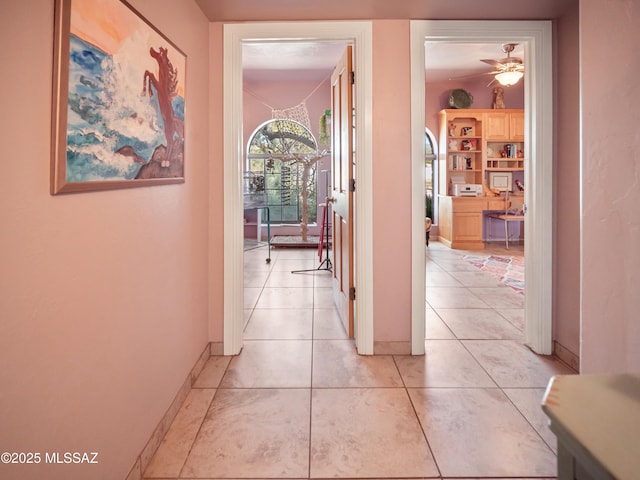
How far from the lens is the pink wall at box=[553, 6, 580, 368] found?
8.14 feet

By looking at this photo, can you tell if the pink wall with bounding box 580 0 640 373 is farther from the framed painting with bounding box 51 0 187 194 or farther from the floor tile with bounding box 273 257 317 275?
the floor tile with bounding box 273 257 317 275

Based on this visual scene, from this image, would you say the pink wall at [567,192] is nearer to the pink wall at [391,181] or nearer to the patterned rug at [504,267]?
the pink wall at [391,181]

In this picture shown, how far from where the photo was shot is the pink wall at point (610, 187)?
43.1 inches

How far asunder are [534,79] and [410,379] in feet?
6.77

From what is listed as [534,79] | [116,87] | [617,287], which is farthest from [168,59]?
[534,79]

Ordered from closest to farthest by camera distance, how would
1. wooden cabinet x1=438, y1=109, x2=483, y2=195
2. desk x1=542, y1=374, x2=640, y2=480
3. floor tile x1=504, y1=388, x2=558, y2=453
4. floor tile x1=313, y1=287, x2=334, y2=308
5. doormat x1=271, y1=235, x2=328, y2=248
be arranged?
desk x1=542, y1=374, x2=640, y2=480
floor tile x1=504, y1=388, x2=558, y2=453
floor tile x1=313, y1=287, x2=334, y2=308
doormat x1=271, y1=235, x2=328, y2=248
wooden cabinet x1=438, y1=109, x2=483, y2=195

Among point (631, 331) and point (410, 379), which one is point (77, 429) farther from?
point (410, 379)

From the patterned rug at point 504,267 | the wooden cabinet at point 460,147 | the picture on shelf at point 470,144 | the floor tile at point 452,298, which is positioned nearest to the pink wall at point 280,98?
the wooden cabinet at point 460,147

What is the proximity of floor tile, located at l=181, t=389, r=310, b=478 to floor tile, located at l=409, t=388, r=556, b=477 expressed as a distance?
0.57 meters

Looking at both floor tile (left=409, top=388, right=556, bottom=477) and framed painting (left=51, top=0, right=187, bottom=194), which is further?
floor tile (left=409, top=388, right=556, bottom=477)

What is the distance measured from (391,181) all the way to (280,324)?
1.46 m

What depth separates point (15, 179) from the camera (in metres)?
0.92

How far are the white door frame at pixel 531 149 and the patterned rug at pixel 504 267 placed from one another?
1.64m

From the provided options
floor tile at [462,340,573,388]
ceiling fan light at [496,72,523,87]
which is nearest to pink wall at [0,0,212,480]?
floor tile at [462,340,573,388]
